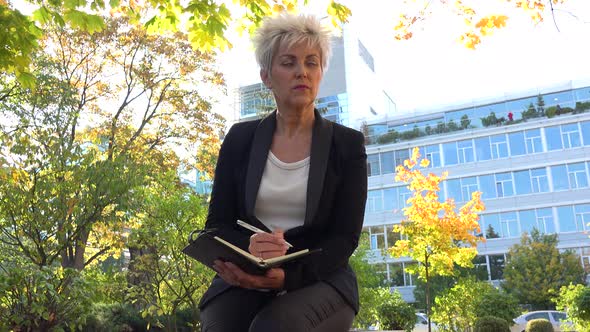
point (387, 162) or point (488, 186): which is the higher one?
point (387, 162)

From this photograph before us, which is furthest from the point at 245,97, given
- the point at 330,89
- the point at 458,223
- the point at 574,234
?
the point at 458,223

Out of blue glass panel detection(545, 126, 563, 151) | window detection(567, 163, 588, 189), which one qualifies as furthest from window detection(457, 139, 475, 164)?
window detection(567, 163, 588, 189)

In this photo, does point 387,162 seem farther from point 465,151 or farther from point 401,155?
point 465,151

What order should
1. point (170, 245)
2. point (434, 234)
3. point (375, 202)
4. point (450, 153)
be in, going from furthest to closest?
point (375, 202) < point (450, 153) < point (434, 234) < point (170, 245)

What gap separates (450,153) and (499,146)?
12.0 feet

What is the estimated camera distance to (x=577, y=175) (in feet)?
114

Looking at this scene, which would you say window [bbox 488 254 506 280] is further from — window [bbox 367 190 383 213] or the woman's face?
the woman's face

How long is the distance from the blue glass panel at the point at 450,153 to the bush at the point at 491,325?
2774 centimetres

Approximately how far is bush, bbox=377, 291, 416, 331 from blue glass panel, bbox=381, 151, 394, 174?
2671 centimetres

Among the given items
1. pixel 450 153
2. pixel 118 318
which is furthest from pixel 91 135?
pixel 450 153

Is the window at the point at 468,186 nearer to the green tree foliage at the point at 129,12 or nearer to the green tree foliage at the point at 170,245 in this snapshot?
the green tree foliage at the point at 170,245

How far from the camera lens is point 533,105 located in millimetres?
37156

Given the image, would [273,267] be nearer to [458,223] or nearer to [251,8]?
[251,8]

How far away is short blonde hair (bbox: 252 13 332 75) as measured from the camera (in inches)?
79.0
